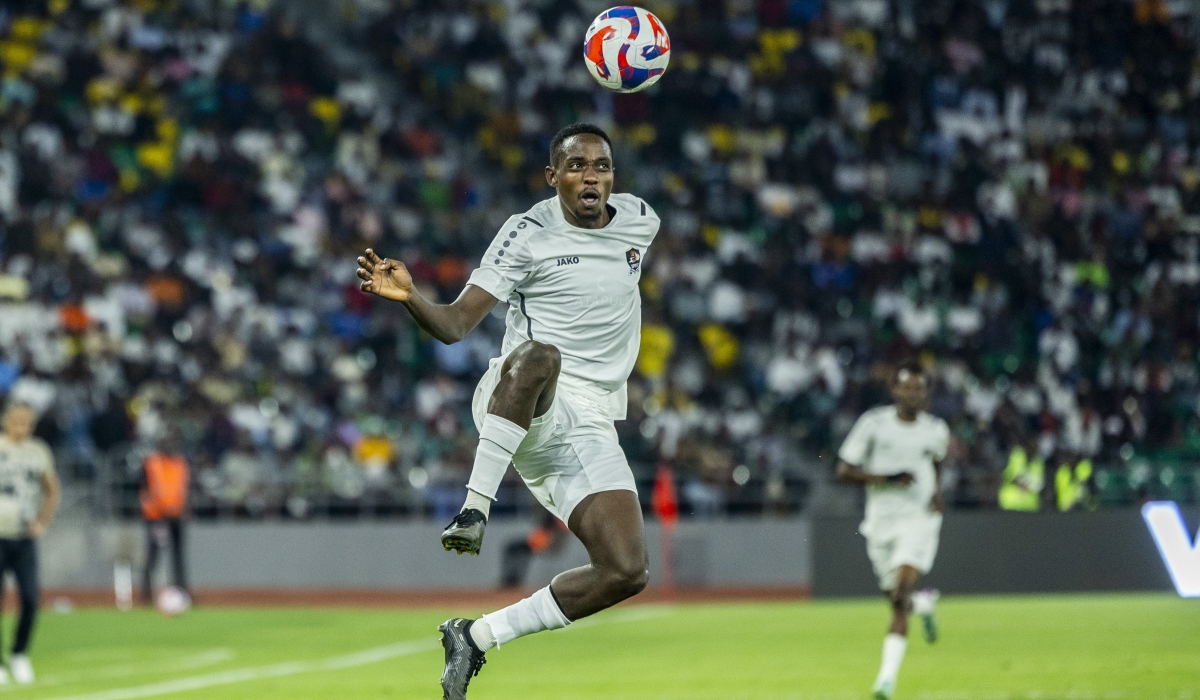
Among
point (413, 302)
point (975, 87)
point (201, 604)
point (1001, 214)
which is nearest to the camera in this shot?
point (413, 302)

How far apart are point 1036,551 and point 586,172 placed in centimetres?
1343

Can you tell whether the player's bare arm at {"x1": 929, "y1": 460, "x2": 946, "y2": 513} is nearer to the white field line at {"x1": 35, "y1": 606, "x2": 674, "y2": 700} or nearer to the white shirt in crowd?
the white field line at {"x1": 35, "y1": 606, "x2": 674, "y2": 700}

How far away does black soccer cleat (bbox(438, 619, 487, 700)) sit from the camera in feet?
23.8

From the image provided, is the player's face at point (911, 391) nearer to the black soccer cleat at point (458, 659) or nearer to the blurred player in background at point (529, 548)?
the black soccer cleat at point (458, 659)

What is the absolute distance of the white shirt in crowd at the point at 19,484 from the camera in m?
13.2

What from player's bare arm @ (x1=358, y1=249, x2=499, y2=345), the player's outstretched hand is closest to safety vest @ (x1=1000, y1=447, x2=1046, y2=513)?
player's bare arm @ (x1=358, y1=249, x2=499, y2=345)

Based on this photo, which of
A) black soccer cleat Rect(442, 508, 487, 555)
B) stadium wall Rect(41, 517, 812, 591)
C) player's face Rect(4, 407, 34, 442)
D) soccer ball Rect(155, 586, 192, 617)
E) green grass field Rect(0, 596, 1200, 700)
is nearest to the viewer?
black soccer cleat Rect(442, 508, 487, 555)

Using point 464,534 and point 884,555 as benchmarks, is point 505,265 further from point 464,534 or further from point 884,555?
point 884,555

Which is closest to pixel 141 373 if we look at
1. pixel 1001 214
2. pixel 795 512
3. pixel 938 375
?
pixel 795 512

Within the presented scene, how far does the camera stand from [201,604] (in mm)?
21891

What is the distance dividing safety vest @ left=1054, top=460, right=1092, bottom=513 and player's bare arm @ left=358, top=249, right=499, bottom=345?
14438 mm

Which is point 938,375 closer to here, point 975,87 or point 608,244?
point 975,87

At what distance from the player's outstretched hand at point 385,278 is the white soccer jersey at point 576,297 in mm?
616

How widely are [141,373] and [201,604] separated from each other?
3133mm
